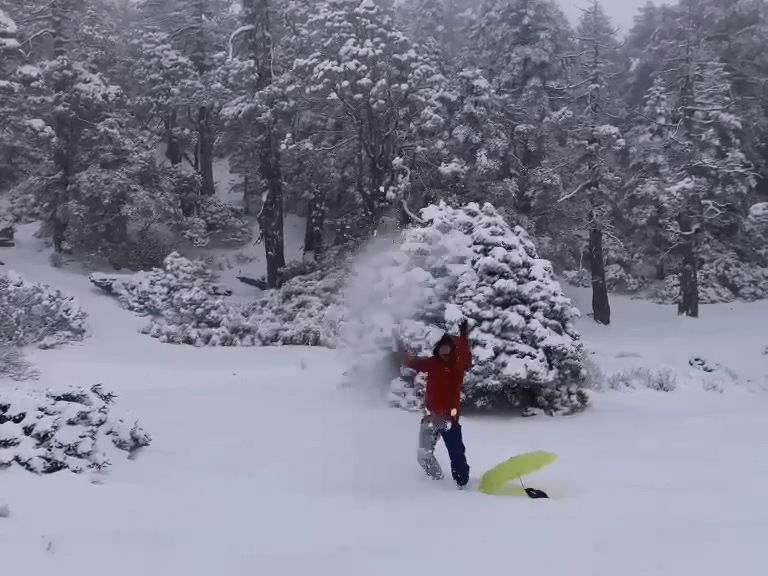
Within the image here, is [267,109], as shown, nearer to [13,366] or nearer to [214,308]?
[214,308]

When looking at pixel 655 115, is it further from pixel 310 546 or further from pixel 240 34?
pixel 310 546

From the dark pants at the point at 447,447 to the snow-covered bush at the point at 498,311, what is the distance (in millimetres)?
2764

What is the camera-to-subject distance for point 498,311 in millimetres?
10484

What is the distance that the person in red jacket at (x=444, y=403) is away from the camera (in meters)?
6.52

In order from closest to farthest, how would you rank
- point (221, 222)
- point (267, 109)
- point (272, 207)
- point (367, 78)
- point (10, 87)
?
point (10, 87) < point (367, 78) < point (267, 109) < point (272, 207) < point (221, 222)

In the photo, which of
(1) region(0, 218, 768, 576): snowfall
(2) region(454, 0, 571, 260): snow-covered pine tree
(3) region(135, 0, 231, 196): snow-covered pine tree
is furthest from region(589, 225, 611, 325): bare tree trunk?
(3) region(135, 0, 231, 196): snow-covered pine tree

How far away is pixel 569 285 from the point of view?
29.2 m

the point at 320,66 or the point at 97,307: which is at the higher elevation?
the point at 320,66

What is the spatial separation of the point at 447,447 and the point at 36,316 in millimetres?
11227

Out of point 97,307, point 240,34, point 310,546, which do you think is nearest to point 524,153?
point 240,34

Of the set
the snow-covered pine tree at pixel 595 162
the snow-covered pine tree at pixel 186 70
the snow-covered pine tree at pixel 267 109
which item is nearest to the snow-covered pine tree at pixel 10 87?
the snow-covered pine tree at pixel 186 70

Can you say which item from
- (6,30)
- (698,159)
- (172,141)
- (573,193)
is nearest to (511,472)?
(573,193)

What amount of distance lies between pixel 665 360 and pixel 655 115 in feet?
39.0

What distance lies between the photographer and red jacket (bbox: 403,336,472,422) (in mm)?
6570
